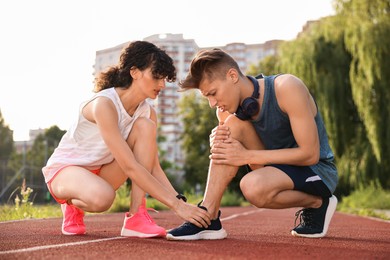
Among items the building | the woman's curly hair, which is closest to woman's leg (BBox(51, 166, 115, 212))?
the woman's curly hair

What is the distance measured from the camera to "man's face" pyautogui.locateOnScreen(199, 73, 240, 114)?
12.6 feet

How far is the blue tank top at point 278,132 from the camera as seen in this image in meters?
3.95

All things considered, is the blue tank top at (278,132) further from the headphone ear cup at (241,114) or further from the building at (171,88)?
the building at (171,88)

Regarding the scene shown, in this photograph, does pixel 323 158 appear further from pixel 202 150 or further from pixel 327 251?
pixel 202 150

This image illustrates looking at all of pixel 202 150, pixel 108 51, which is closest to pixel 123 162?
pixel 202 150

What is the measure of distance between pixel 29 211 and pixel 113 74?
170 inches

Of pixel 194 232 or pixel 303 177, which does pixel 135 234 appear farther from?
pixel 303 177

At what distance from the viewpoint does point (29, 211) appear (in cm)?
797

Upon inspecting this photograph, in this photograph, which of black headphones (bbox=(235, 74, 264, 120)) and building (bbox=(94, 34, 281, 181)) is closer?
black headphones (bbox=(235, 74, 264, 120))

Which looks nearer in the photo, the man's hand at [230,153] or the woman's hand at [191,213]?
the woman's hand at [191,213]

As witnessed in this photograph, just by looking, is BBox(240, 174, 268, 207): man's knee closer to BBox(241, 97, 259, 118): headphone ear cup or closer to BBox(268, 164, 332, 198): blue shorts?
BBox(268, 164, 332, 198): blue shorts

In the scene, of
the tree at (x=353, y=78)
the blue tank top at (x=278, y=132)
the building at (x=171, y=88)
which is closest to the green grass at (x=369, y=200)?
the tree at (x=353, y=78)

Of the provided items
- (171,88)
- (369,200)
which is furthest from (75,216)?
(171,88)

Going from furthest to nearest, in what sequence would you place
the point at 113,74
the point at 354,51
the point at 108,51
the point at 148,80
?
the point at 108,51 < the point at 354,51 < the point at 113,74 < the point at 148,80
